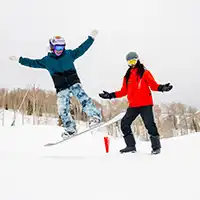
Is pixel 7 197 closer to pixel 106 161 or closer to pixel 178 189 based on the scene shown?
pixel 178 189

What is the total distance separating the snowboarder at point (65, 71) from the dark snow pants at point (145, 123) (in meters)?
0.61

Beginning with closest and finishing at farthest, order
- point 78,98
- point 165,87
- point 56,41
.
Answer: point 165,87, point 56,41, point 78,98

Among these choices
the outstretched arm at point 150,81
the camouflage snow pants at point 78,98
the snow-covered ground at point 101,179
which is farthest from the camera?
the camouflage snow pants at point 78,98

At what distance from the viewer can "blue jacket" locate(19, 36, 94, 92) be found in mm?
6074

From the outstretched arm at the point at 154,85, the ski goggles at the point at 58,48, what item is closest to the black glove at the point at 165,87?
the outstretched arm at the point at 154,85

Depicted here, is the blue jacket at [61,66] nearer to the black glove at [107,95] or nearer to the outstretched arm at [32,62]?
the outstretched arm at [32,62]

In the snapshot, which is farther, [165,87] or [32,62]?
[32,62]

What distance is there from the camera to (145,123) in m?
5.49

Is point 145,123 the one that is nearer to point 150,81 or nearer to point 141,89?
point 141,89

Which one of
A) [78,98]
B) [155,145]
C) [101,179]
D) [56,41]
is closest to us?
[101,179]

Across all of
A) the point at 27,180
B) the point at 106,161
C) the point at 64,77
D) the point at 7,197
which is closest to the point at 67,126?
the point at 64,77

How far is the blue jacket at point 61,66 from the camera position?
6.07 metres

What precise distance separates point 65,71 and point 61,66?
13cm

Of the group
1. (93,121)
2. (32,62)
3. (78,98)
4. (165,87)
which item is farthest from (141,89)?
(32,62)
